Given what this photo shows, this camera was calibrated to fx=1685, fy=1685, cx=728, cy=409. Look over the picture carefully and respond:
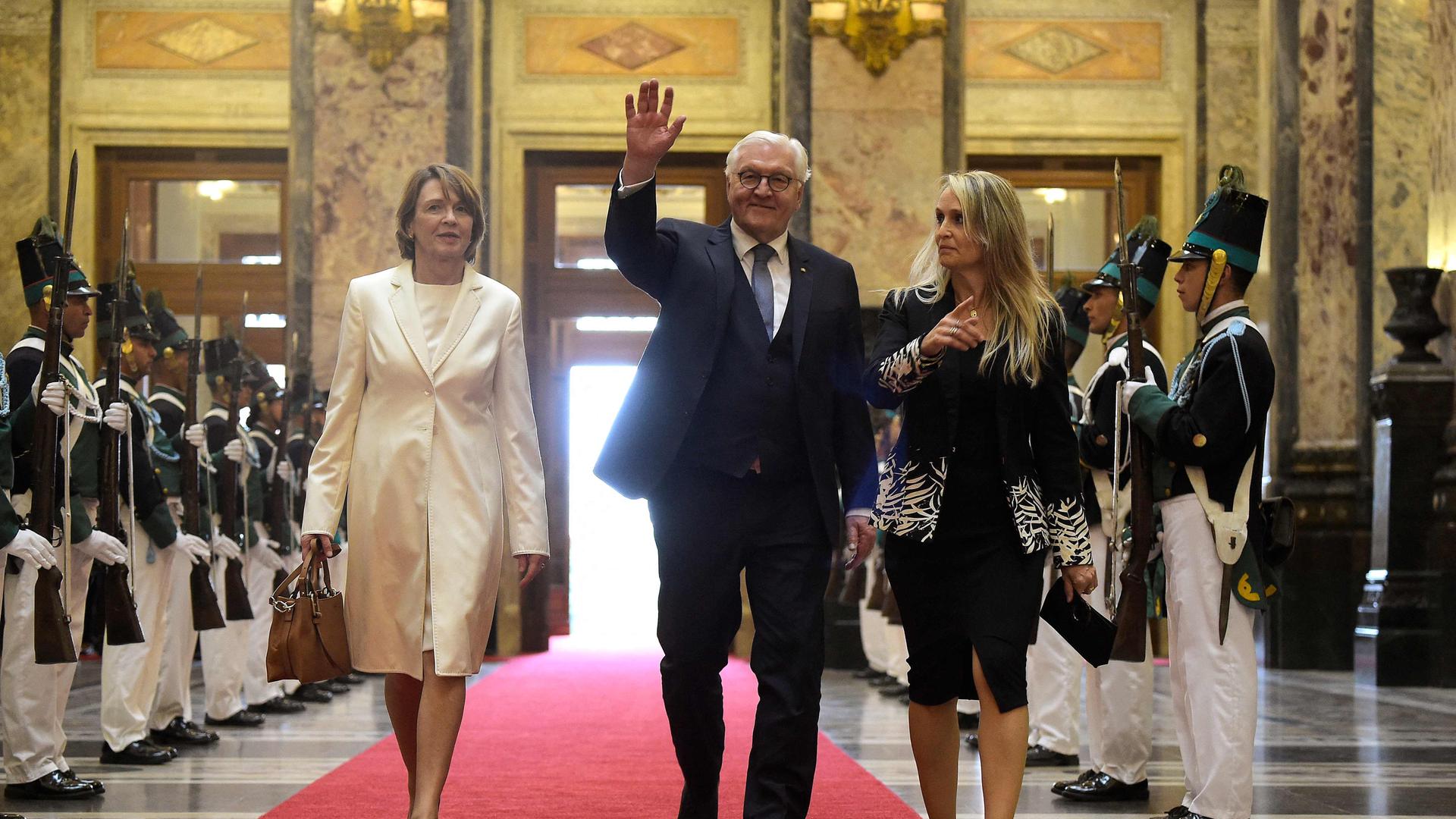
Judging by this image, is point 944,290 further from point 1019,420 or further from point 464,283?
point 464,283

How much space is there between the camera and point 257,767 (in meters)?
7.07

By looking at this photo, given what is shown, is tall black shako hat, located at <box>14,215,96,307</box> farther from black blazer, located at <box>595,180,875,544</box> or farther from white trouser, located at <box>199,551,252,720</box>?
black blazer, located at <box>595,180,875,544</box>

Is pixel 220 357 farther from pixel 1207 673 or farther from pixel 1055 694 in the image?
pixel 1207 673

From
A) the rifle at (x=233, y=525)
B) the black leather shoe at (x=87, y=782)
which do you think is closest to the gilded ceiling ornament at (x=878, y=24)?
the rifle at (x=233, y=525)

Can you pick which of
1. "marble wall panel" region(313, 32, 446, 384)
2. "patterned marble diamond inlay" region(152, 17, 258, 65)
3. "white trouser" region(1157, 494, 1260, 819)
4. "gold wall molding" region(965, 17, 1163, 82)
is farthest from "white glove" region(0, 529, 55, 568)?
"gold wall molding" region(965, 17, 1163, 82)

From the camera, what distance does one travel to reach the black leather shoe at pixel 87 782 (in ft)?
20.4

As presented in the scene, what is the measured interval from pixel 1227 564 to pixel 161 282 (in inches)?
497

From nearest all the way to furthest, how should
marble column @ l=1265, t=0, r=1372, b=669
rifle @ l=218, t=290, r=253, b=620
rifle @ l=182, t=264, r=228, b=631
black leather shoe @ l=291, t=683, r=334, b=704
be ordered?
rifle @ l=182, t=264, r=228, b=631
rifle @ l=218, t=290, r=253, b=620
black leather shoe @ l=291, t=683, r=334, b=704
marble column @ l=1265, t=0, r=1372, b=669

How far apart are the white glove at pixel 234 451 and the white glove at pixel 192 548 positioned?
1247 mm

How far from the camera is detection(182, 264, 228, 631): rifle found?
7752mm

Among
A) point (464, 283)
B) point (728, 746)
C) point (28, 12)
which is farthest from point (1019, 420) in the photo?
point (28, 12)

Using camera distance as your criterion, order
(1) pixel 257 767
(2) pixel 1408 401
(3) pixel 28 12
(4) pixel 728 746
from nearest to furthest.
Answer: (1) pixel 257 767
(4) pixel 728 746
(2) pixel 1408 401
(3) pixel 28 12

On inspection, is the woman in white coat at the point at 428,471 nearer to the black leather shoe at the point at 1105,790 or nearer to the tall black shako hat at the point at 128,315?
the black leather shoe at the point at 1105,790

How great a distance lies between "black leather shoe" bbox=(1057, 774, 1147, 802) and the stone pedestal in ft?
18.0
